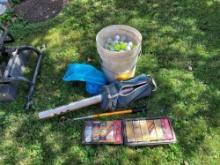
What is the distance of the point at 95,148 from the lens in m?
3.98

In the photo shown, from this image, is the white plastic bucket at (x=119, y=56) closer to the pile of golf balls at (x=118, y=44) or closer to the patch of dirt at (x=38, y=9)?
the pile of golf balls at (x=118, y=44)

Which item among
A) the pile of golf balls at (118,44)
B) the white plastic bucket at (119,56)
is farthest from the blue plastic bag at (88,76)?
the pile of golf balls at (118,44)

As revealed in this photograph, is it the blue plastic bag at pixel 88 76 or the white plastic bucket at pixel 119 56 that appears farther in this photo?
the blue plastic bag at pixel 88 76

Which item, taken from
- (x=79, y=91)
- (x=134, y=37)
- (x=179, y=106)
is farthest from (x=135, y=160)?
(x=134, y=37)

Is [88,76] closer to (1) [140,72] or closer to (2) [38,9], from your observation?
(1) [140,72]

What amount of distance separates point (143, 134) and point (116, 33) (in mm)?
1359

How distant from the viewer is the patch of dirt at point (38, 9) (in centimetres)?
573

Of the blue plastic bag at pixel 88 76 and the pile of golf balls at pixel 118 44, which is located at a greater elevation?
the pile of golf balls at pixel 118 44

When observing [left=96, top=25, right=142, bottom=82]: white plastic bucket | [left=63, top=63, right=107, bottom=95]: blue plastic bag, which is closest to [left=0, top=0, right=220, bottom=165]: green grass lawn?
[left=63, top=63, right=107, bottom=95]: blue plastic bag

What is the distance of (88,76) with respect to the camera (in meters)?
4.50

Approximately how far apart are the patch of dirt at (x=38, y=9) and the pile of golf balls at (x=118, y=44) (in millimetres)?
1600

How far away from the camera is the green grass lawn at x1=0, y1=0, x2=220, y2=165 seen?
3932mm


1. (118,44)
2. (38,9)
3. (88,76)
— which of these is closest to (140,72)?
(118,44)

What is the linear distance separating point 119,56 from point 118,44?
0.82 feet
